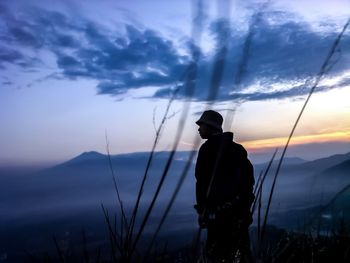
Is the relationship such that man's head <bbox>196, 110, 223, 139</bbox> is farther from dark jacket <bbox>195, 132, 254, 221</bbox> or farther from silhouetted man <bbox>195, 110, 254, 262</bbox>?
dark jacket <bbox>195, 132, 254, 221</bbox>

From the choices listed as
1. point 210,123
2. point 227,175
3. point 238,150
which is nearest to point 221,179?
point 227,175

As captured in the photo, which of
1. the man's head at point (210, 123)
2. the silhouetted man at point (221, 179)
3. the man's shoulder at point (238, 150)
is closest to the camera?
the silhouetted man at point (221, 179)

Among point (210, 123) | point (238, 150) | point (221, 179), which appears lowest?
point (221, 179)

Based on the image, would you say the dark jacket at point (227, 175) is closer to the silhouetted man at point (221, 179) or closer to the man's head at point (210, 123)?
the silhouetted man at point (221, 179)

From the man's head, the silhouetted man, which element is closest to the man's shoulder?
the silhouetted man

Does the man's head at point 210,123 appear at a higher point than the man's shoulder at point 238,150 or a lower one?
higher

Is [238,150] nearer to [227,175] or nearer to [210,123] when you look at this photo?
[227,175]

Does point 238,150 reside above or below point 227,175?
above

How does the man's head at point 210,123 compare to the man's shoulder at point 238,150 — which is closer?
the man's head at point 210,123

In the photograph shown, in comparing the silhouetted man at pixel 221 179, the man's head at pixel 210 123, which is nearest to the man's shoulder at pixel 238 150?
the silhouetted man at pixel 221 179

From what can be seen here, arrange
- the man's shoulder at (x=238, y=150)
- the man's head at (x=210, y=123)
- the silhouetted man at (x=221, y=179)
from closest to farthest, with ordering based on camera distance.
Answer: the silhouetted man at (x=221, y=179) → the man's head at (x=210, y=123) → the man's shoulder at (x=238, y=150)

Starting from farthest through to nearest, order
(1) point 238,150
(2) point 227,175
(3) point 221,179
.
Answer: (1) point 238,150, (2) point 227,175, (3) point 221,179

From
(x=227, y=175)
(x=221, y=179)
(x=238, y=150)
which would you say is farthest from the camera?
(x=238, y=150)

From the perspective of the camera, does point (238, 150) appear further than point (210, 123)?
A: Yes
